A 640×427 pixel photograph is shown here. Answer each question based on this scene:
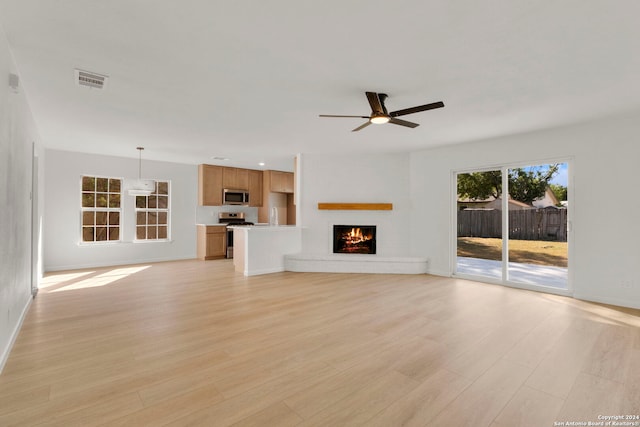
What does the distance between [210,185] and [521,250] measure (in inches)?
279

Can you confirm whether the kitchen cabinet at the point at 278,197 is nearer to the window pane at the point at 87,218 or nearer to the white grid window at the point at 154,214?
the white grid window at the point at 154,214

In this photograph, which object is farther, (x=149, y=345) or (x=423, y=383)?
(x=149, y=345)

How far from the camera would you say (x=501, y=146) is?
518 cm

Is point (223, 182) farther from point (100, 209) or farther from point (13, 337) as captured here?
point (13, 337)

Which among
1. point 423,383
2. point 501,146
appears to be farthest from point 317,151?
point 423,383

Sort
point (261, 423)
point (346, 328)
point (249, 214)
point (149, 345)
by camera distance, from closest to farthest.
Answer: point (261, 423) < point (149, 345) < point (346, 328) < point (249, 214)

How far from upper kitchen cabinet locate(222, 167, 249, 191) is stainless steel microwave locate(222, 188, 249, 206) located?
0.38ft

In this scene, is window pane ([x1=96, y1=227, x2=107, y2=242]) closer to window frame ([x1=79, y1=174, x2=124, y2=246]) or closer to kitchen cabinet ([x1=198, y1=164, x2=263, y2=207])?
window frame ([x1=79, y1=174, x2=124, y2=246])

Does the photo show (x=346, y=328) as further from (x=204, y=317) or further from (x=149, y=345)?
(x=149, y=345)

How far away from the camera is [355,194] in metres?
6.70

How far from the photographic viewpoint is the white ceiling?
2039mm

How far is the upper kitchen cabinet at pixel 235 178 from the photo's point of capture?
8555 millimetres

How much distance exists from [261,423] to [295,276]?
4.19 m

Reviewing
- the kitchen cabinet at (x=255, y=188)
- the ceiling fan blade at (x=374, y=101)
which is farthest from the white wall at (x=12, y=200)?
the kitchen cabinet at (x=255, y=188)
